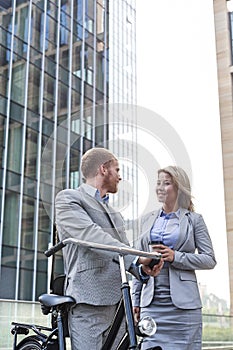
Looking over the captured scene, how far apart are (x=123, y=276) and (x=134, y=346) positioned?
13cm

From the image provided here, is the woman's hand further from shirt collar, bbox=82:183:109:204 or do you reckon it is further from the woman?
shirt collar, bbox=82:183:109:204

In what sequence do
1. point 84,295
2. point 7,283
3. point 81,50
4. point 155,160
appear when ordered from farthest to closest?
point 7,283
point 81,50
point 155,160
point 84,295

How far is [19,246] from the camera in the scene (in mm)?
4934

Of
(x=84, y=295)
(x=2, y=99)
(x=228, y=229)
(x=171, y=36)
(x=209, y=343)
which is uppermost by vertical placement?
(x=2, y=99)

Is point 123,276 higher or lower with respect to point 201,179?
lower

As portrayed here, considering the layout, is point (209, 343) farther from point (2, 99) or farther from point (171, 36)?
point (2, 99)

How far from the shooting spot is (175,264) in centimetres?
115

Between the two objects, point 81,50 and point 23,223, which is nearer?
point 81,50

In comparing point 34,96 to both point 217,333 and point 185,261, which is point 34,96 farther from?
point 185,261

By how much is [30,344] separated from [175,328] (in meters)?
0.40

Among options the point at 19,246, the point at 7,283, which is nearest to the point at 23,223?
the point at 19,246

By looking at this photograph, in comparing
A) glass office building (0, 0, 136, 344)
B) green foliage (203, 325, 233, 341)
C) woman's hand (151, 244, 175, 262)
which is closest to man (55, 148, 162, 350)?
woman's hand (151, 244, 175, 262)

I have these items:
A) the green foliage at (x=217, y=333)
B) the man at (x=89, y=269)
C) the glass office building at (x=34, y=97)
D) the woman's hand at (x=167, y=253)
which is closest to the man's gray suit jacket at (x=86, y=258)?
the man at (x=89, y=269)

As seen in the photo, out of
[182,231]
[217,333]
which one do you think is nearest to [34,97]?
[217,333]
